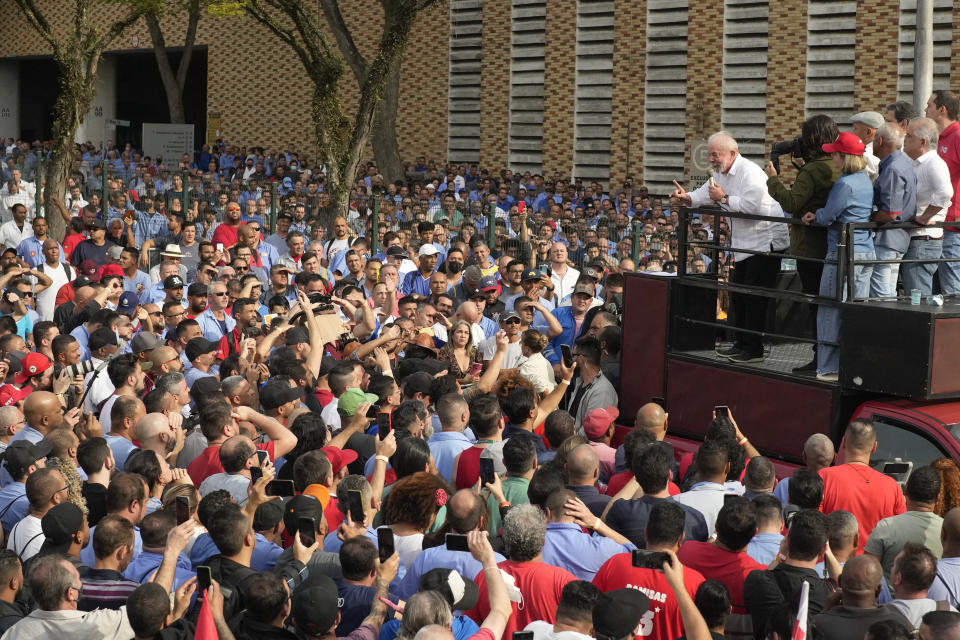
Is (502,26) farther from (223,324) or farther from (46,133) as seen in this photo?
(46,133)

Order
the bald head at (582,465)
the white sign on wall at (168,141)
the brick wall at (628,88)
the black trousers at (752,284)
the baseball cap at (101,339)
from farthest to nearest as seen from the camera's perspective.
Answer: the white sign on wall at (168,141), the brick wall at (628,88), the baseball cap at (101,339), the black trousers at (752,284), the bald head at (582,465)

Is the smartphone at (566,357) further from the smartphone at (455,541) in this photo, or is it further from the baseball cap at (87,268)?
the baseball cap at (87,268)

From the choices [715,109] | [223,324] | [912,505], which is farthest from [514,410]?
[715,109]

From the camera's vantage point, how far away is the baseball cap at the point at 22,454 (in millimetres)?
7145

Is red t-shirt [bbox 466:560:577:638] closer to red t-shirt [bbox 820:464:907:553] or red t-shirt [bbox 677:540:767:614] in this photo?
red t-shirt [bbox 677:540:767:614]

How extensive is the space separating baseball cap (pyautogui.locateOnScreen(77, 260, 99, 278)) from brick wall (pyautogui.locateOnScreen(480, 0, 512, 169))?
48.6 feet

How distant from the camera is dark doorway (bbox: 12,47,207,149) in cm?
4353

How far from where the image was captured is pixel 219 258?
14.6 meters

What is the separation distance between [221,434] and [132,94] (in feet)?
130

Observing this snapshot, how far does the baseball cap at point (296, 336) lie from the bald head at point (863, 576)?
623 centimetres

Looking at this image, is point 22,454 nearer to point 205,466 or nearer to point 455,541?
point 205,466

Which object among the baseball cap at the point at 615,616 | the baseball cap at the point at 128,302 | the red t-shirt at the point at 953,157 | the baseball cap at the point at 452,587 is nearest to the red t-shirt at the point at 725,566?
the baseball cap at the point at 615,616

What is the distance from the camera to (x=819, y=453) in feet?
23.6

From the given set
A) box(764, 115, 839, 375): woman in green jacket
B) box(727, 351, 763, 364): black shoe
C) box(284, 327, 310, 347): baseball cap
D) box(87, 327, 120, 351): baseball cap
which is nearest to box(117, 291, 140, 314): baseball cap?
box(87, 327, 120, 351): baseball cap
